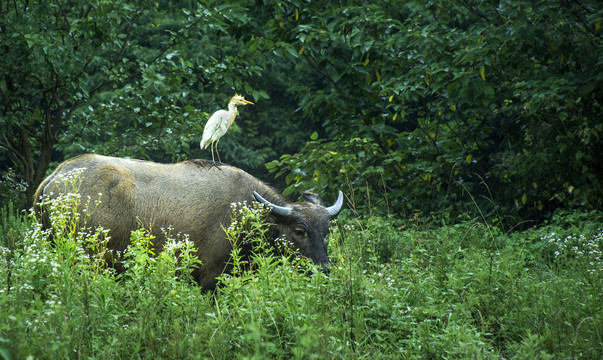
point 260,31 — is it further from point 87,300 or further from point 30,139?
point 87,300

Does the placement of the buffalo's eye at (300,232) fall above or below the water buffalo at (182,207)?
below

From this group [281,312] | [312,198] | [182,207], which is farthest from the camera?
[312,198]

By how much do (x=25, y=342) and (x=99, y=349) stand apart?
0.44 m

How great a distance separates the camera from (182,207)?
620 centimetres

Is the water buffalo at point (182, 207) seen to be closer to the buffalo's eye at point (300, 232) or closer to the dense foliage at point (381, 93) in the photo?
the buffalo's eye at point (300, 232)

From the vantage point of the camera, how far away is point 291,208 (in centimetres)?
638

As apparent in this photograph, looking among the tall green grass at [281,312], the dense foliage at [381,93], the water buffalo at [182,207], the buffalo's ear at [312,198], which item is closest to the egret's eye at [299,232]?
the water buffalo at [182,207]

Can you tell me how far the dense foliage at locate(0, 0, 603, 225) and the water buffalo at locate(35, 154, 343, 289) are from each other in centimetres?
178

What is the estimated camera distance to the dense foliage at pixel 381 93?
774cm

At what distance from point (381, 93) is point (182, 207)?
3951 mm

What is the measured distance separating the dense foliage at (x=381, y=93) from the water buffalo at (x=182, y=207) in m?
1.78

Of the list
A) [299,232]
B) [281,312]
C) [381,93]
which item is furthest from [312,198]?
[281,312]

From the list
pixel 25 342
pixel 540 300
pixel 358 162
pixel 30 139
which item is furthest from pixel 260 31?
pixel 25 342

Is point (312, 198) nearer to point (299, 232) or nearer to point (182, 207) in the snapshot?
point (299, 232)
